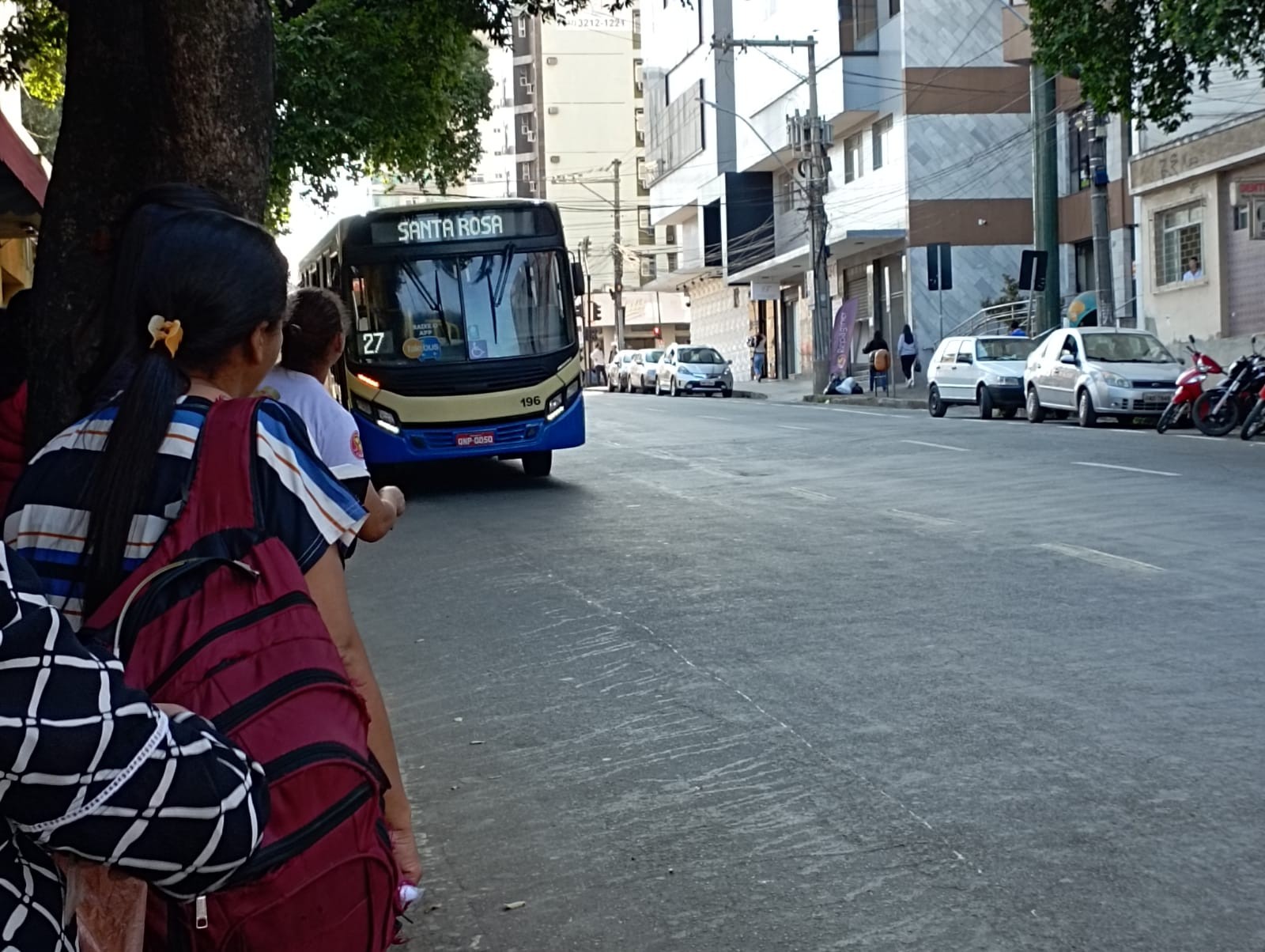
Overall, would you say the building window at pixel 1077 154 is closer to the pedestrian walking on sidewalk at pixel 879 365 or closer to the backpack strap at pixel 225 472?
the pedestrian walking on sidewalk at pixel 879 365

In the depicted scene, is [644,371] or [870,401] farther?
[644,371]

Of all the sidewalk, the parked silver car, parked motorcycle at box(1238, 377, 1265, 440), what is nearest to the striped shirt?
parked motorcycle at box(1238, 377, 1265, 440)

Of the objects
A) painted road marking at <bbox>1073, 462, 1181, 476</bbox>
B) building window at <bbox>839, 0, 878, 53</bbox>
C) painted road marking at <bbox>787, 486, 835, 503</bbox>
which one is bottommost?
painted road marking at <bbox>787, 486, 835, 503</bbox>

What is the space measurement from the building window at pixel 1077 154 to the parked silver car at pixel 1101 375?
52.0 ft

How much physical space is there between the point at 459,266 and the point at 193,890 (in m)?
16.5

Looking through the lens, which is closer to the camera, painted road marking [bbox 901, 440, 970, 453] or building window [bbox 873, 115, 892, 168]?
painted road marking [bbox 901, 440, 970, 453]

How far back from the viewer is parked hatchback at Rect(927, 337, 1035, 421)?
3086 cm

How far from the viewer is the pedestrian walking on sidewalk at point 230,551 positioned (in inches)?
78.4

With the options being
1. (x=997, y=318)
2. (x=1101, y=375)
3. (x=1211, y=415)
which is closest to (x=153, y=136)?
(x=1211, y=415)

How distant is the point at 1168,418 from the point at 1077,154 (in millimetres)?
21885

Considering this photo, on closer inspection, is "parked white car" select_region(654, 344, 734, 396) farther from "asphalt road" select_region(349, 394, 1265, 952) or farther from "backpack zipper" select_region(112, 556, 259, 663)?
"backpack zipper" select_region(112, 556, 259, 663)

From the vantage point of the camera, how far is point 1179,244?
3591 centimetres

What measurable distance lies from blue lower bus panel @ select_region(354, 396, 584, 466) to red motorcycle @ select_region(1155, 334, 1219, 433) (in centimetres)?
969

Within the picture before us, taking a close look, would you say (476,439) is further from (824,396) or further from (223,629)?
(824,396)
